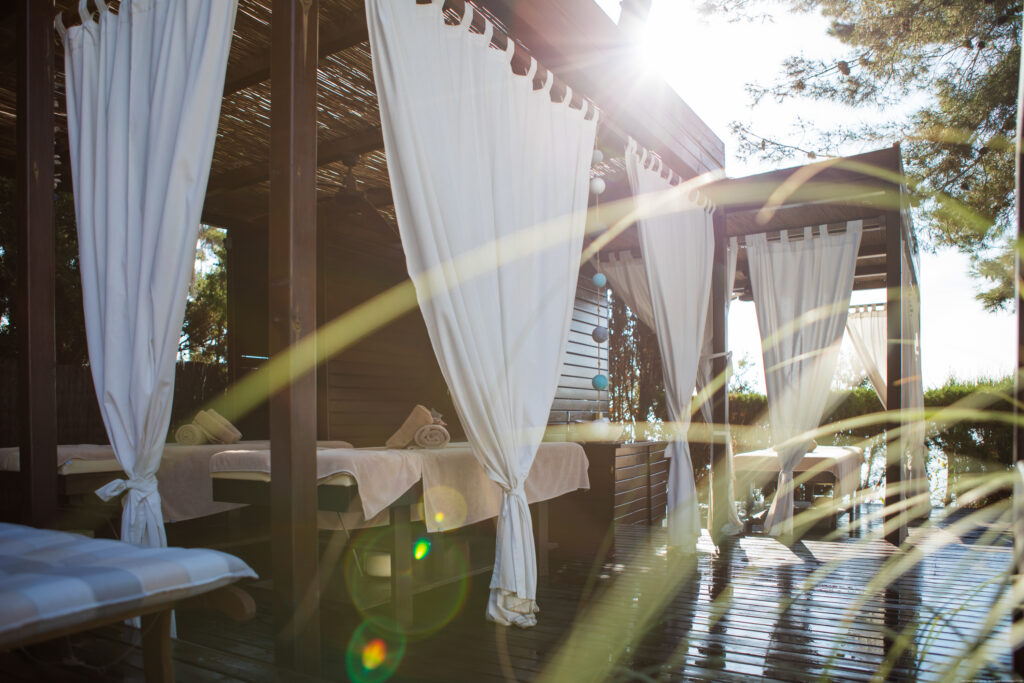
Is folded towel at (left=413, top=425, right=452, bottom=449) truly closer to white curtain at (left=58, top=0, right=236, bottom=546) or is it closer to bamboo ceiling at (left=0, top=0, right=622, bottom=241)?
white curtain at (left=58, top=0, right=236, bottom=546)

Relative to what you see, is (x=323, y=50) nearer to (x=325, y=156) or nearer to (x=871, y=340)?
(x=325, y=156)

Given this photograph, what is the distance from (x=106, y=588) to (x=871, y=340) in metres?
9.13

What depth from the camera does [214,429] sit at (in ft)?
14.0

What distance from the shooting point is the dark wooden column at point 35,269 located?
2.56 meters

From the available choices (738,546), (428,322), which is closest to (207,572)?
(428,322)

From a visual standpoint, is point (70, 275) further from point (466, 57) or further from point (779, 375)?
point (779, 375)

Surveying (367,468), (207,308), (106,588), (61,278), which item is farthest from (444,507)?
(207,308)

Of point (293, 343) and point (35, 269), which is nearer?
point (293, 343)

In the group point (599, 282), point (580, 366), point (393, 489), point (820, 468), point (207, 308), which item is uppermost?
point (207, 308)

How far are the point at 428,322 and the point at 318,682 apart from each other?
47.3 inches

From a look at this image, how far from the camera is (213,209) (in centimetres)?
550

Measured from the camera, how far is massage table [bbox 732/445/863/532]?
19.2 ft

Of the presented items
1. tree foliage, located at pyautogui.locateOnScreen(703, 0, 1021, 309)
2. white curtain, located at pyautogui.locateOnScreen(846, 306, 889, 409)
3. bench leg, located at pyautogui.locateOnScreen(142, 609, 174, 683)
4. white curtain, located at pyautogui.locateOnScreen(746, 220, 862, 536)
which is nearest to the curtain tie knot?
bench leg, located at pyautogui.locateOnScreen(142, 609, 174, 683)

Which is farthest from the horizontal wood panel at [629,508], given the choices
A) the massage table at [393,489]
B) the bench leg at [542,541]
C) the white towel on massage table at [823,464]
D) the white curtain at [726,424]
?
the massage table at [393,489]
